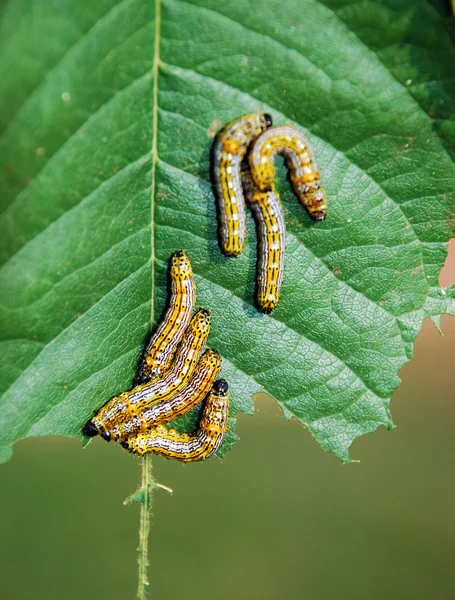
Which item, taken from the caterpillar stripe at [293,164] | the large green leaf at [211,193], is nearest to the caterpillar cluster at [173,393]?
the large green leaf at [211,193]

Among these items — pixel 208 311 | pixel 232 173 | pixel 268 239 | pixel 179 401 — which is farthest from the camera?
pixel 179 401

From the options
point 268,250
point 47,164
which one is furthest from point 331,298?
point 47,164

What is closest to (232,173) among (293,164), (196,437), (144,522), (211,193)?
(211,193)

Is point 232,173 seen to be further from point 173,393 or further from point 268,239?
point 173,393

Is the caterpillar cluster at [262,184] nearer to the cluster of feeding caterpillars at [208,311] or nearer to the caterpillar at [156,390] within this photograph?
the cluster of feeding caterpillars at [208,311]

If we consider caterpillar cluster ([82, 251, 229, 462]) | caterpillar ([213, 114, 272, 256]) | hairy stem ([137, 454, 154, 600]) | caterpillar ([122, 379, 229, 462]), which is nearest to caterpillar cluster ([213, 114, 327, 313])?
caterpillar ([213, 114, 272, 256])

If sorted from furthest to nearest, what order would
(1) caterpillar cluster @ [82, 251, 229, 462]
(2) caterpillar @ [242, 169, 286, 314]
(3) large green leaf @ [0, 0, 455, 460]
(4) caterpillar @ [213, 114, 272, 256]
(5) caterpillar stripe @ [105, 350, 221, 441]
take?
(5) caterpillar stripe @ [105, 350, 221, 441]
(1) caterpillar cluster @ [82, 251, 229, 462]
(2) caterpillar @ [242, 169, 286, 314]
(4) caterpillar @ [213, 114, 272, 256]
(3) large green leaf @ [0, 0, 455, 460]

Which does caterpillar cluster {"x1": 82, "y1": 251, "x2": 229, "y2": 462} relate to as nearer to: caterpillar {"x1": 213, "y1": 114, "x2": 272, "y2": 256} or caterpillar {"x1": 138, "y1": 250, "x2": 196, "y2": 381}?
caterpillar {"x1": 138, "y1": 250, "x2": 196, "y2": 381}

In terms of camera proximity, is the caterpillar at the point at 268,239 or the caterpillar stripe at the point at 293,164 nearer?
the caterpillar stripe at the point at 293,164
